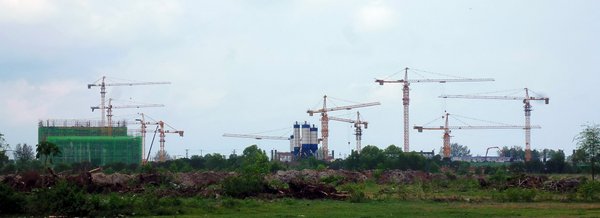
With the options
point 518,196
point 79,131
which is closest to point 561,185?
point 518,196

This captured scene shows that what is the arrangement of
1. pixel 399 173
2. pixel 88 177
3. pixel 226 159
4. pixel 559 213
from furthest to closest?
1. pixel 226 159
2. pixel 399 173
3. pixel 88 177
4. pixel 559 213

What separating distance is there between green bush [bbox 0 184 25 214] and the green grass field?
22.0 feet

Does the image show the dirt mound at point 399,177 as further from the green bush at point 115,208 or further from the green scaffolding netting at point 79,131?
the green scaffolding netting at point 79,131

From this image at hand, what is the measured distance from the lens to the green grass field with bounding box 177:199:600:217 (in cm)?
3134

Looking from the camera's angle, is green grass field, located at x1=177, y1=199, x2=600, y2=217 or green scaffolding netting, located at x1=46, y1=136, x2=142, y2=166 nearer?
green grass field, located at x1=177, y1=199, x2=600, y2=217

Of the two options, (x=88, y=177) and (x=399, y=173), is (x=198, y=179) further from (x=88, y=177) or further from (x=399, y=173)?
(x=399, y=173)

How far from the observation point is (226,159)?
13100 cm

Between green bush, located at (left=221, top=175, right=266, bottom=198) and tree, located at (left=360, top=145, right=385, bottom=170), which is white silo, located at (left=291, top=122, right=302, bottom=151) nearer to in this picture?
tree, located at (left=360, top=145, right=385, bottom=170)

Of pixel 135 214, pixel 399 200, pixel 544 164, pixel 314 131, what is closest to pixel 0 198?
pixel 135 214

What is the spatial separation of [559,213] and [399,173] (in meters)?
47.9

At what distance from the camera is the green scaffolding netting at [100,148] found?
138 m

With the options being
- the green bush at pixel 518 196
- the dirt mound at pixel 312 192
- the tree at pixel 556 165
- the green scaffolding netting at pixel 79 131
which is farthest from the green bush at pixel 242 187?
the green scaffolding netting at pixel 79 131

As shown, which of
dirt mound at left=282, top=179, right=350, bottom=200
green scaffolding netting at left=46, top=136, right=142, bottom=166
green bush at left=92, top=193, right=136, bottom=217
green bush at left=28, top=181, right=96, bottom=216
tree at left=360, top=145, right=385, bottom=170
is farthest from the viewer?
green scaffolding netting at left=46, top=136, right=142, bottom=166

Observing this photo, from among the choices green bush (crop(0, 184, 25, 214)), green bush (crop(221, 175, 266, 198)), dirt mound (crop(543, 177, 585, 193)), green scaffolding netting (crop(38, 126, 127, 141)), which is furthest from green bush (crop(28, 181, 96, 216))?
green scaffolding netting (crop(38, 126, 127, 141))
